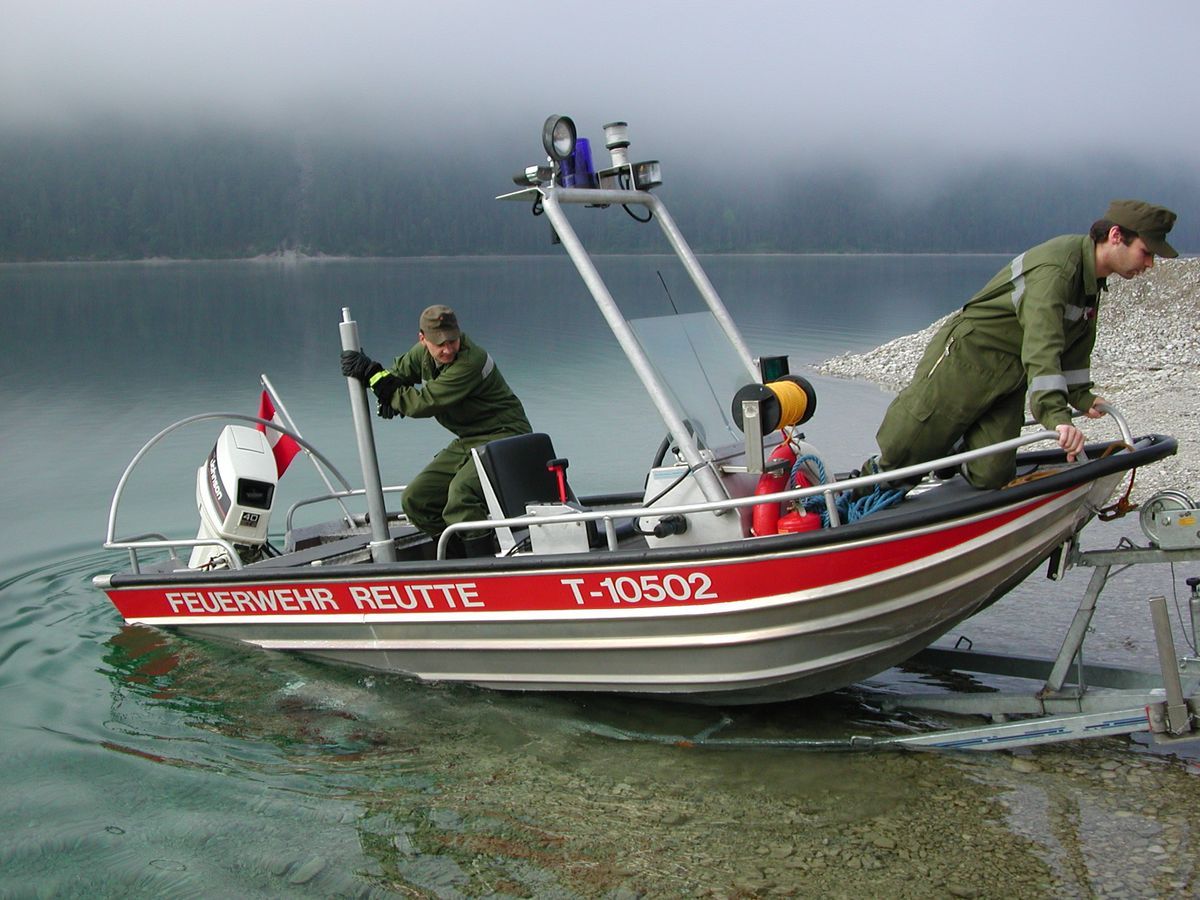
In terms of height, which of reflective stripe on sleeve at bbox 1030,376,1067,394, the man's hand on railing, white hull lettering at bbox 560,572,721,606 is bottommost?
white hull lettering at bbox 560,572,721,606

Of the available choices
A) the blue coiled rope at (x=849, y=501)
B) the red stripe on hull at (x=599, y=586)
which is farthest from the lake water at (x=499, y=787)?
the blue coiled rope at (x=849, y=501)

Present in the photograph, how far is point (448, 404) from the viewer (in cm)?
648

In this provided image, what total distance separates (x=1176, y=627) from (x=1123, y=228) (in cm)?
338

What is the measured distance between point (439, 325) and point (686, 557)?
7.46 ft

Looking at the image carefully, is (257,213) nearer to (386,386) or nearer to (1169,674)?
(386,386)

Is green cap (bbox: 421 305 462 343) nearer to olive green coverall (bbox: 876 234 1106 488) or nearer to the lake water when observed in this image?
the lake water

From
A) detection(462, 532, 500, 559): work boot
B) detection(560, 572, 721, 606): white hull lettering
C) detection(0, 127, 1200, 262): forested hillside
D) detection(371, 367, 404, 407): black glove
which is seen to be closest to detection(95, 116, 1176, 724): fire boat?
detection(560, 572, 721, 606): white hull lettering

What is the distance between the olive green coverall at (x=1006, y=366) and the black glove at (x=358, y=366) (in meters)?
2.73

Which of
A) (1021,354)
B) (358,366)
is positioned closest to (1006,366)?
(1021,354)

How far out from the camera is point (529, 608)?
5.48 metres

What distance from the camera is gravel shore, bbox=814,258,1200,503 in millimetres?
11769

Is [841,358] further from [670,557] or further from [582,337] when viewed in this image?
[670,557]

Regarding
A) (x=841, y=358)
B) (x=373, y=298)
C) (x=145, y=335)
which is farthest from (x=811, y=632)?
(x=373, y=298)

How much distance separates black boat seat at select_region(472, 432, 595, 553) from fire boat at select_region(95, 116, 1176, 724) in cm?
1
